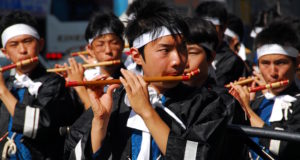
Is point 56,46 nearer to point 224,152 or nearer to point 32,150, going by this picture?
point 32,150

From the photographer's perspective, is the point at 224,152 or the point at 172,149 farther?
the point at 224,152

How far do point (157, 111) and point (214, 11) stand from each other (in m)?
3.41

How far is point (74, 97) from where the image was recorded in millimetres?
4680

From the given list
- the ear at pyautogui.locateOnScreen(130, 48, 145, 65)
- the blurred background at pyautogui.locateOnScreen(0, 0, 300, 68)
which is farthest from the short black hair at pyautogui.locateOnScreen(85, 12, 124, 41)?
the blurred background at pyautogui.locateOnScreen(0, 0, 300, 68)

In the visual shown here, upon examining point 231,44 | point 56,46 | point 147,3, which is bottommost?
point 56,46

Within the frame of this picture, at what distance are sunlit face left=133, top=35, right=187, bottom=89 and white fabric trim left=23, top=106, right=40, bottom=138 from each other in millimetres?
1328

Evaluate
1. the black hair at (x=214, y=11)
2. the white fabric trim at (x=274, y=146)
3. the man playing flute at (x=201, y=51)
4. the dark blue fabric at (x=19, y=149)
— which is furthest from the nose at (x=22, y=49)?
the black hair at (x=214, y=11)

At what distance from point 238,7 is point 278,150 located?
911cm

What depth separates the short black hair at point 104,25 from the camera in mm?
5035

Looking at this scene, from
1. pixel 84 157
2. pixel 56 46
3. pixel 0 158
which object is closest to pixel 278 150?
pixel 84 157

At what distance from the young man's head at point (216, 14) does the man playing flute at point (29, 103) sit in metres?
2.03

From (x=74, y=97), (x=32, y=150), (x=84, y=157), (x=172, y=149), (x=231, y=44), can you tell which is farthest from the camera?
(x=231, y=44)

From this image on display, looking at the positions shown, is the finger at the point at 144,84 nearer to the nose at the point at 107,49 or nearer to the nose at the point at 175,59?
the nose at the point at 175,59

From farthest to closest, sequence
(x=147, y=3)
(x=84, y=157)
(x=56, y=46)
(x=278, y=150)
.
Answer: (x=56, y=46)
(x=278, y=150)
(x=147, y=3)
(x=84, y=157)
